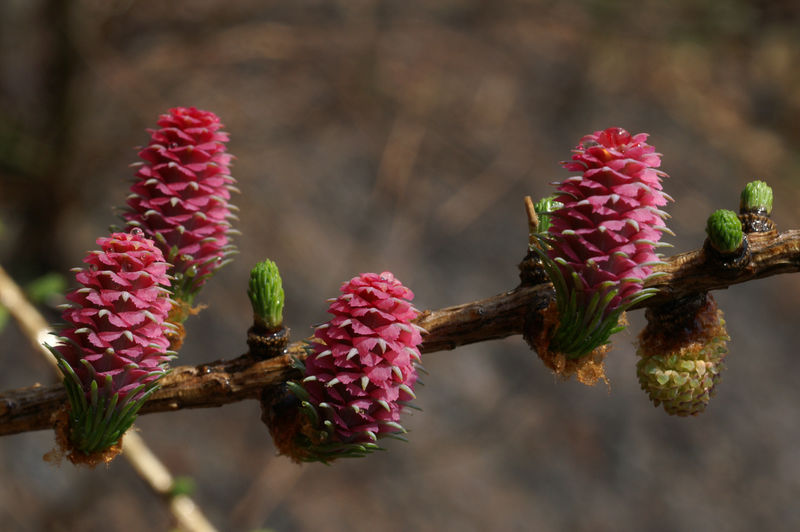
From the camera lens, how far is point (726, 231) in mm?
667

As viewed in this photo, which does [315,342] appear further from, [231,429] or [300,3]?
[300,3]

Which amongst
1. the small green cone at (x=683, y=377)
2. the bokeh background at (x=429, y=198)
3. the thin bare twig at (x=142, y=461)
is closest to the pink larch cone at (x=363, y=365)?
the small green cone at (x=683, y=377)

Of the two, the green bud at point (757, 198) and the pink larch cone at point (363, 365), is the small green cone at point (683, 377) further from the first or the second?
the pink larch cone at point (363, 365)

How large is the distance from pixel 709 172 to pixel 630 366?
1.01m

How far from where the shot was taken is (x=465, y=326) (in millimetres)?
739

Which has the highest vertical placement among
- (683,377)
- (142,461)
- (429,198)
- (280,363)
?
(429,198)

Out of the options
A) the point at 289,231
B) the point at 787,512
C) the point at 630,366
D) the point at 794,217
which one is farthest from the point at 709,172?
the point at 289,231

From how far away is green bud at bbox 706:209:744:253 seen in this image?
0.67 metres

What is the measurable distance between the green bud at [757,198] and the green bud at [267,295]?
488 millimetres

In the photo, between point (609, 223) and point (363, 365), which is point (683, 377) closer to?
point (609, 223)

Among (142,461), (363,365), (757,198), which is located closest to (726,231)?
(757,198)

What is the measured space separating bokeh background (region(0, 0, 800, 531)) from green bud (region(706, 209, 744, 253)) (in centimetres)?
183

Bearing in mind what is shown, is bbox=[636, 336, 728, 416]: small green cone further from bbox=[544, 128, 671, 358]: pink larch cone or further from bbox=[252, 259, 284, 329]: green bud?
bbox=[252, 259, 284, 329]: green bud

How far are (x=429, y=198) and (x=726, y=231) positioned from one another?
7.64 ft
